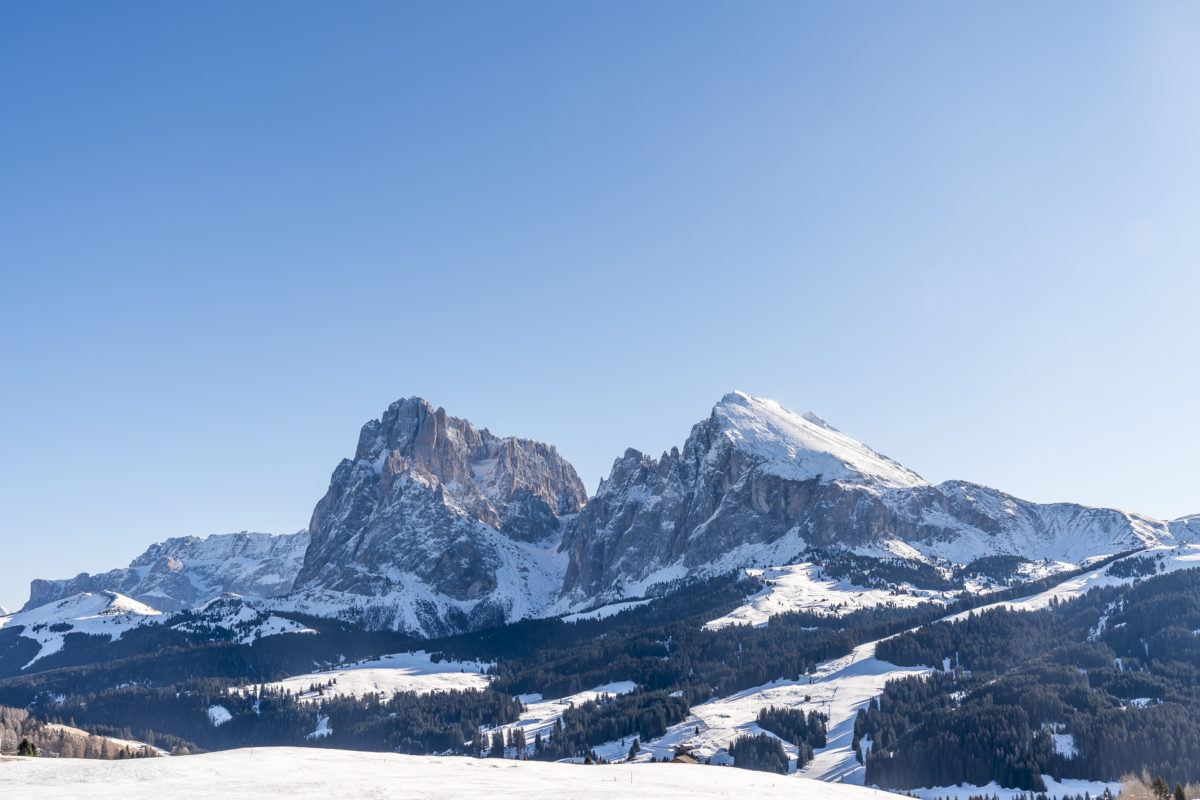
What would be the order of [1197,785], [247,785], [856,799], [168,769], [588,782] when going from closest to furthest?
[247,785] < [168,769] < [588,782] < [856,799] < [1197,785]

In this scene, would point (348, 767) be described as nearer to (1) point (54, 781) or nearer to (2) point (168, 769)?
(2) point (168, 769)

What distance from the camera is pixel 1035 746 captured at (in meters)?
192

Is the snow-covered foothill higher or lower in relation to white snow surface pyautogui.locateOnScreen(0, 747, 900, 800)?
lower

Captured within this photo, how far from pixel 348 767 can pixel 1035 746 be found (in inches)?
7612

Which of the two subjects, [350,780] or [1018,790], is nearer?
[350,780]

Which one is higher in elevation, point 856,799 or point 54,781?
point 54,781

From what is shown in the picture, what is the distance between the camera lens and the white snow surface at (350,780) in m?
38.0

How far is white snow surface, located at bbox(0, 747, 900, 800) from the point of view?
37969mm

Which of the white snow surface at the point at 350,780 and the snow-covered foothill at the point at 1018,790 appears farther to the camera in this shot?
the snow-covered foothill at the point at 1018,790

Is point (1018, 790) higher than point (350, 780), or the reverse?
point (350, 780)

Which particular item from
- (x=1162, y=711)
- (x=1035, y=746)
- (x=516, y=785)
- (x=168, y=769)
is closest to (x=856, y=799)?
(x=516, y=785)

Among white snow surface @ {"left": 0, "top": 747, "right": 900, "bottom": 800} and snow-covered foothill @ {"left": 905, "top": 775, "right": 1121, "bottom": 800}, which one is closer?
white snow surface @ {"left": 0, "top": 747, "right": 900, "bottom": 800}

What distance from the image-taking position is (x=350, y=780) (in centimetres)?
4119

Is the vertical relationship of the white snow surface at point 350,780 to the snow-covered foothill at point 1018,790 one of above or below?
above
